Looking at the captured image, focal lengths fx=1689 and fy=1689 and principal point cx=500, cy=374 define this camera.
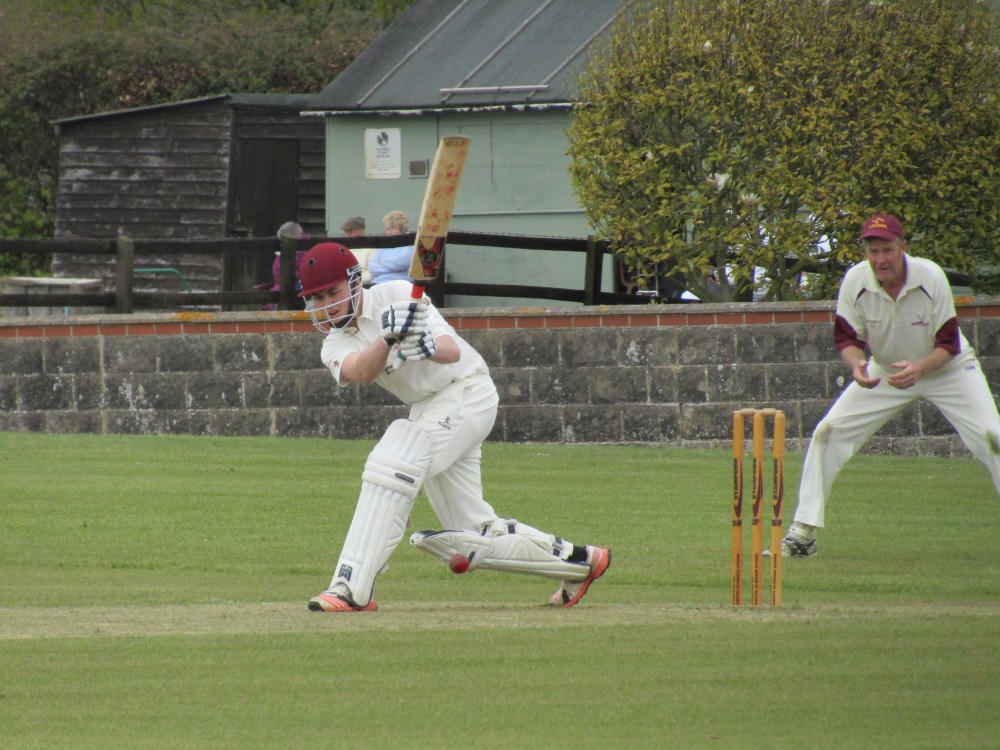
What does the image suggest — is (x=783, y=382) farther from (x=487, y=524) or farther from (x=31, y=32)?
(x=31, y=32)

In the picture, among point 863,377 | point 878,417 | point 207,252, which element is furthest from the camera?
point 207,252

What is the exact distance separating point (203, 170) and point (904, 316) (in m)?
19.0

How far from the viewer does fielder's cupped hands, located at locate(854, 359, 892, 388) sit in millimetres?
9008

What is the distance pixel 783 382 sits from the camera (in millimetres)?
14953

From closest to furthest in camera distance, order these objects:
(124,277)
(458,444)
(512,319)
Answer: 1. (458,444)
2. (512,319)
3. (124,277)

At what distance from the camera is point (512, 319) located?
15203mm

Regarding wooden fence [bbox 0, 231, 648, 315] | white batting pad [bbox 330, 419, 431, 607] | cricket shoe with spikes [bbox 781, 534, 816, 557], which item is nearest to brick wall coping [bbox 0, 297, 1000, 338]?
wooden fence [bbox 0, 231, 648, 315]

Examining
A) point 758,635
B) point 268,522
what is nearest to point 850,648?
point 758,635

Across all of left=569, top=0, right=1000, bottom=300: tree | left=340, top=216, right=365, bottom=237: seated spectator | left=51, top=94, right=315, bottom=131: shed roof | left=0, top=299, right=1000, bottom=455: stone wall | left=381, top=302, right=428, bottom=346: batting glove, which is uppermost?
left=51, top=94, right=315, bottom=131: shed roof

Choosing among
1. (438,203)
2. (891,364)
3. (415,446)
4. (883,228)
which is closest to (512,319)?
(891,364)

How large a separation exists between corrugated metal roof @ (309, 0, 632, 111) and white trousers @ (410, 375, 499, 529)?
14374 millimetres

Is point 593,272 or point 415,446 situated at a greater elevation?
point 593,272

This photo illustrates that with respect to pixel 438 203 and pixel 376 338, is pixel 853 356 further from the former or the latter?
pixel 376 338

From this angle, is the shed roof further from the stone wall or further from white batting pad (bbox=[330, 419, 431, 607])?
white batting pad (bbox=[330, 419, 431, 607])
